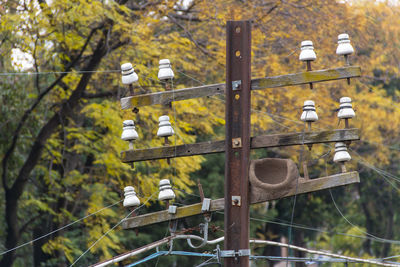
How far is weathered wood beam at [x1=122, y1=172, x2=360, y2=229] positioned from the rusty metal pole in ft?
0.84

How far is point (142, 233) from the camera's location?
23688 mm

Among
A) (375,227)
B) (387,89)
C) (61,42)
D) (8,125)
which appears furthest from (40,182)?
(375,227)

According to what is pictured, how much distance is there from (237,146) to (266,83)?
81 cm

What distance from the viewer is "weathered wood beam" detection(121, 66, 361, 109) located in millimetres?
8094

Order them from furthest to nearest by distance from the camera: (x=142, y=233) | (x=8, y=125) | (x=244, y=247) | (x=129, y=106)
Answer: (x=142, y=233) < (x=8, y=125) < (x=129, y=106) < (x=244, y=247)

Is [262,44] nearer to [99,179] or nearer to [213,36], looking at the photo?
[213,36]

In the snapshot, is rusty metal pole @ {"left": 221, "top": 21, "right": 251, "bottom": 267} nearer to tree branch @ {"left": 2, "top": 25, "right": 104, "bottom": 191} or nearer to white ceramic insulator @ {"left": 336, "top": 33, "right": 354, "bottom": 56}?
white ceramic insulator @ {"left": 336, "top": 33, "right": 354, "bottom": 56}

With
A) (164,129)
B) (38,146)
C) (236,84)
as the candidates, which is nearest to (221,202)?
(164,129)

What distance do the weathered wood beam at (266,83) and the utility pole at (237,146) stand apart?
21 centimetres

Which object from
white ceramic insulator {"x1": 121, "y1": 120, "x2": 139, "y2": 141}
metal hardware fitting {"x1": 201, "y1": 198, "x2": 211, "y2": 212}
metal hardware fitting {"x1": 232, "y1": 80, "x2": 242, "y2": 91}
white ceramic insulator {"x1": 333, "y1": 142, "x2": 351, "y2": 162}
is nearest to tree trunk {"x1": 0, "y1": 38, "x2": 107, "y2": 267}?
white ceramic insulator {"x1": 121, "y1": 120, "x2": 139, "y2": 141}

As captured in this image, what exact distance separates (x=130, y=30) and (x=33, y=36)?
201 cm

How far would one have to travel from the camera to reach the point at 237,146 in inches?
321

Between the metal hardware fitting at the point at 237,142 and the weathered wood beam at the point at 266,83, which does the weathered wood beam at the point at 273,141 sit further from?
the weathered wood beam at the point at 266,83

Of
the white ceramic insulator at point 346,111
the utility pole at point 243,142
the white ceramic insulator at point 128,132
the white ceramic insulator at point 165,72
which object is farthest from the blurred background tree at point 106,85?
the white ceramic insulator at point 346,111
